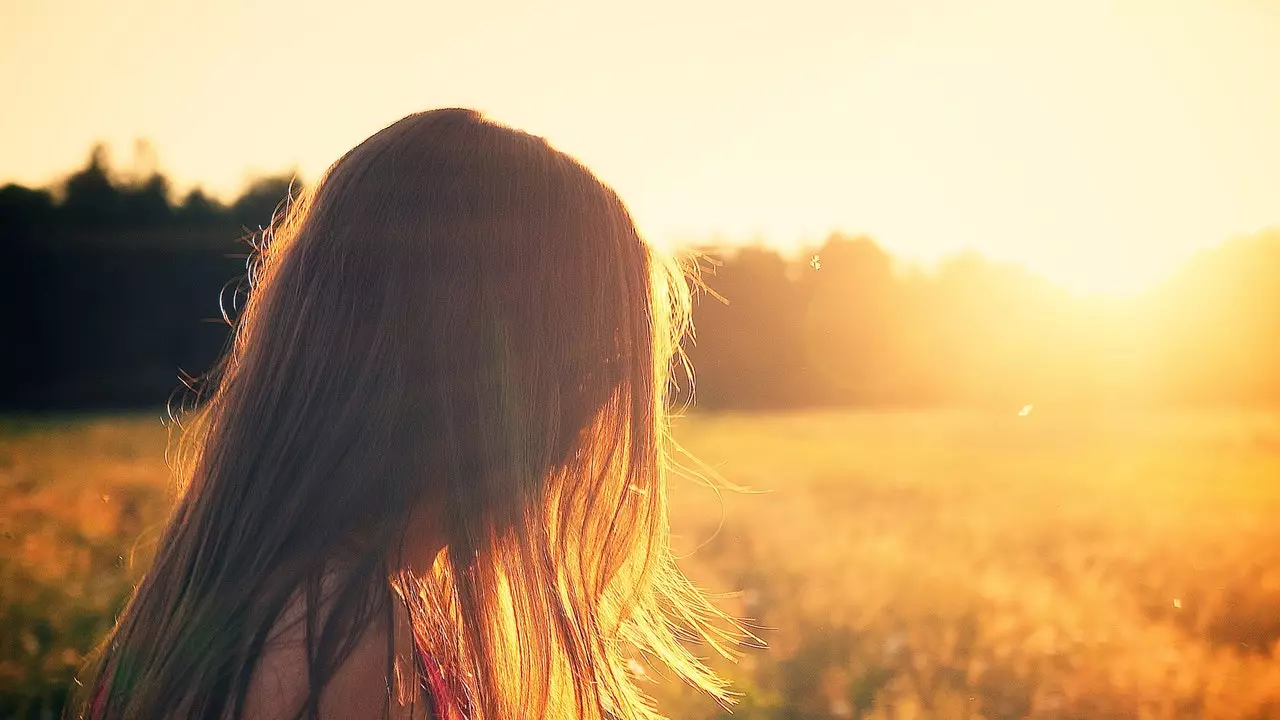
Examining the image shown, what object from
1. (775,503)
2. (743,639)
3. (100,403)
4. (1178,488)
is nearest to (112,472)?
(775,503)

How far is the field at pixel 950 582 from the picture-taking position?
3.52 meters

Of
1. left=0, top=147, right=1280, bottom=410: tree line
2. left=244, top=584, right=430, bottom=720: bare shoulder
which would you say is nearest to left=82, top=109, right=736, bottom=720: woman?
left=244, top=584, right=430, bottom=720: bare shoulder

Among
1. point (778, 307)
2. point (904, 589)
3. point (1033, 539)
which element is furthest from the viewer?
point (778, 307)

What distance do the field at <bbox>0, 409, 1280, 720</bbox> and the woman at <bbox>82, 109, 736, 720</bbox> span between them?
5.78ft

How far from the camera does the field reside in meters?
3.52

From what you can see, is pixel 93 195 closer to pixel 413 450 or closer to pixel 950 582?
pixel 950 582

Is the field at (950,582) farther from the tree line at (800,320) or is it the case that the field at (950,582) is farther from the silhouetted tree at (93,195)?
the silhouetted tree at (93,195)

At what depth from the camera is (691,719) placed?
3.53 meters

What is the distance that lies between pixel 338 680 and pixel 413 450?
0.99 ft

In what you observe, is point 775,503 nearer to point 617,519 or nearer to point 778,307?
point 778,307

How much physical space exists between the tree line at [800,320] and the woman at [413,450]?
78cm

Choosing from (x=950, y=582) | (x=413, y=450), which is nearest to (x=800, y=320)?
(x=950, y=582)

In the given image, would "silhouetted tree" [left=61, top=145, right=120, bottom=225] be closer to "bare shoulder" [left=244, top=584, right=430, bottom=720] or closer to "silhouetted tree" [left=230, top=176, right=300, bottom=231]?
"silhouetted tree" [left=230, top=176, right=300, bottom=231]

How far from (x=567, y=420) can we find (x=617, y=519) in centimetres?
32
